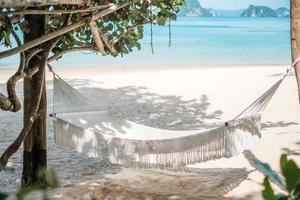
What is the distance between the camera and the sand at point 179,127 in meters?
2.71

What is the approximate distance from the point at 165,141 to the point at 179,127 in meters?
2.23

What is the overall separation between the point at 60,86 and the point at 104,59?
1254 cm

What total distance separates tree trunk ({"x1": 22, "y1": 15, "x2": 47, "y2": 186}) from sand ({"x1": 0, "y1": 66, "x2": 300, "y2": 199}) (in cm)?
10

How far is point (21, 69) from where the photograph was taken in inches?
96.2

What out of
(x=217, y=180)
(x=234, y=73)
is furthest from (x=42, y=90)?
(x=234, y=73)

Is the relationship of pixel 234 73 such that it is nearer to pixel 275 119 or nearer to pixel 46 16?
pixel 275 119

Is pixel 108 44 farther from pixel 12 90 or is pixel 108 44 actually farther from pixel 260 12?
pixel 260 12

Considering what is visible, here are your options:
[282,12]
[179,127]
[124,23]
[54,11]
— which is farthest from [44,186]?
[282,12]

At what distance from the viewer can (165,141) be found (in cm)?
263

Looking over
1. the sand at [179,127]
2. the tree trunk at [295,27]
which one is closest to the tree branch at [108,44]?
the sand at [179,127]

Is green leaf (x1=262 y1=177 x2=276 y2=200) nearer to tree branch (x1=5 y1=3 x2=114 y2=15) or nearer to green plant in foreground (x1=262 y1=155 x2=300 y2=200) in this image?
green plant in foreground (x1=262 y1=155 x2=300 y2=200)

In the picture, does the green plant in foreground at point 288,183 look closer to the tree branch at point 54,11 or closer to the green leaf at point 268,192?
the green leaf at point 268,192

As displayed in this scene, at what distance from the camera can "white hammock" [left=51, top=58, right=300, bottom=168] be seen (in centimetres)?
251

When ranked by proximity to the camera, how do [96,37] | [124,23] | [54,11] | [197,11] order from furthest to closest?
[197,11] → [124,23] → [96,37] → [54,11]
